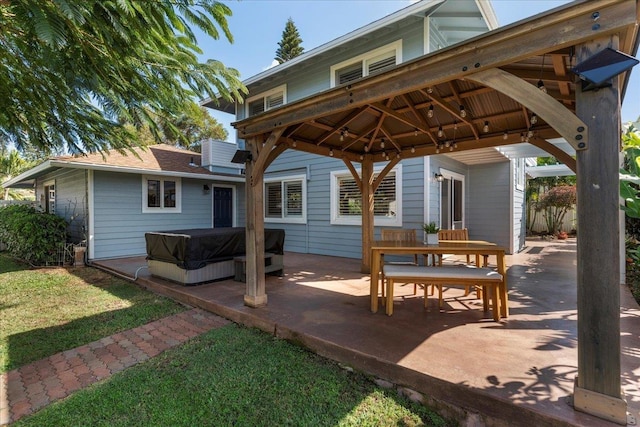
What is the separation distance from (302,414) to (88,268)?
797 centimetres

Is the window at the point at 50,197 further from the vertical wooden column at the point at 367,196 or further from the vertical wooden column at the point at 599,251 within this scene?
the vertical wooden column at the point at 599,251

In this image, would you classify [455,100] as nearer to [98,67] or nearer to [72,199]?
[98,67]

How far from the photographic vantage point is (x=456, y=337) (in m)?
3.17

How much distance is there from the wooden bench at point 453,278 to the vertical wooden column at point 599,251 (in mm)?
1519

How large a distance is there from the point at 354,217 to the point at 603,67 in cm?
638

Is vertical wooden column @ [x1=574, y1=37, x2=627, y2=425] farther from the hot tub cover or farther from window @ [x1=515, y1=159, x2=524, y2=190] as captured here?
window @ [x1=515, y1=159, x2=524, y2=190]

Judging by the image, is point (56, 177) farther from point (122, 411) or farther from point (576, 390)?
point (576, 390)

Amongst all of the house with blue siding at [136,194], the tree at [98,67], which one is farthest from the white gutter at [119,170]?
the tree at [98,67]

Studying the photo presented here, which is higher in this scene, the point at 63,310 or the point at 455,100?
the point at 455,100

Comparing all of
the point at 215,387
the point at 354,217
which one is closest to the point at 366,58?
the point at 354,217

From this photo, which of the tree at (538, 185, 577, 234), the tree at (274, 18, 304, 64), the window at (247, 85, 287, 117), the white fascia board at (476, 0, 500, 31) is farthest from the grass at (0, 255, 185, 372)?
the tree at (274, 18, 304, 64)

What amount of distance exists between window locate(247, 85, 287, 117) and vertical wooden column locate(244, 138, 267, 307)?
5.52 m

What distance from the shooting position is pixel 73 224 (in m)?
9.28

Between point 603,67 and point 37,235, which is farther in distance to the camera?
point 37,235
